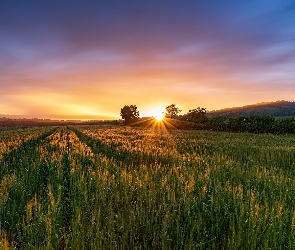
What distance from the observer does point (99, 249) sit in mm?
3561

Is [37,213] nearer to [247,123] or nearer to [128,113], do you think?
[247,123]

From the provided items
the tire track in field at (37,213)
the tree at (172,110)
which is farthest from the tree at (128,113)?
the tire track in field at (37,213)

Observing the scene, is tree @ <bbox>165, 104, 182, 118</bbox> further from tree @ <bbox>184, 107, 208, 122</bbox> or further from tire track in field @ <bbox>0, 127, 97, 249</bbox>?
tire track in field @ <bbox>0, 127, 97, 249</bbox>

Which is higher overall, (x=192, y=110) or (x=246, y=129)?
(x=192, y=110)

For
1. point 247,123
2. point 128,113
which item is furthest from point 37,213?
point 128,113

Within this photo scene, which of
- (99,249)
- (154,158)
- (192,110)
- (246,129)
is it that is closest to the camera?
(99,249)

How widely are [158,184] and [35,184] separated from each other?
3.31 metres

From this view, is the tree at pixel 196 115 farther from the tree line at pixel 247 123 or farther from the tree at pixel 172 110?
the tree at pixel 172 110

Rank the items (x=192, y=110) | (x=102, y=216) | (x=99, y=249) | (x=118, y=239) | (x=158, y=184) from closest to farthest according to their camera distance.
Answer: (x=99, y=249) → (x=118, y=239) → (x=102, y=216) → (x=158, y=184) → (x=192, y=110)

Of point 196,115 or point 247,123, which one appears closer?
point 247,123

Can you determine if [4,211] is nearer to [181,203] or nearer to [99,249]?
[99,249]

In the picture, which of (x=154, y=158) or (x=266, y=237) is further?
(x=154, y=158)

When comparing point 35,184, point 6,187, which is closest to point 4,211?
point 6,187

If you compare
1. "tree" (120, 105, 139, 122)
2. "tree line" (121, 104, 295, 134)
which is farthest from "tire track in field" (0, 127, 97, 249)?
"tree" (120, 105, 139, 122)
